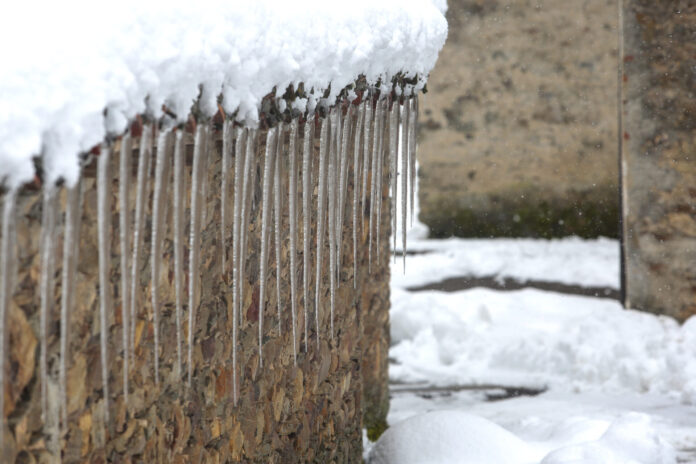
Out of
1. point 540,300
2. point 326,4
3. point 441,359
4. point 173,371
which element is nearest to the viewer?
point 173,371

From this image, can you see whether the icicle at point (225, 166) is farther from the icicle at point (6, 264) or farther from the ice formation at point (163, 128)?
the icicle at point (6, 264)

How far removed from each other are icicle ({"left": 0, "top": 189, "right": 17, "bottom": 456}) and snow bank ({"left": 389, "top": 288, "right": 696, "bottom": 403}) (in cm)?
344

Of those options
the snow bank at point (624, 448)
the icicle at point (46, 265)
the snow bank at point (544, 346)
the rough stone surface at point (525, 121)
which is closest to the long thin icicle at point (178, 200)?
the icicle at point (46, 265)

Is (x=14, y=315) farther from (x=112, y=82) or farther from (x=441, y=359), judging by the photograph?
(x=441, y=359)

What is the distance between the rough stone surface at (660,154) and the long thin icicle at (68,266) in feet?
14.0

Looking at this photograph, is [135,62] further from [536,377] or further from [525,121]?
[525,121]

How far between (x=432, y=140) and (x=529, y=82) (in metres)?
1.06

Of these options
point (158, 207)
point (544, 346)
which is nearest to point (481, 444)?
point (158, 207)

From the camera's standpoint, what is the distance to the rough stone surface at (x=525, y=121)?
25.3ft

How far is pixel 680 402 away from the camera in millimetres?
3799

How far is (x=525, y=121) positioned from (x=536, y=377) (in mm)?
3987

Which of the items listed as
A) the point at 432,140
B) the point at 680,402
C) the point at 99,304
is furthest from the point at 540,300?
the point at 99,304

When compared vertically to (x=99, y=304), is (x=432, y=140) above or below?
above

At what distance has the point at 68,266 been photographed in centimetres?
113
